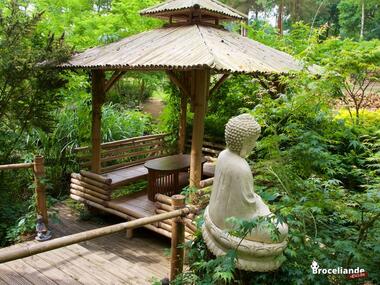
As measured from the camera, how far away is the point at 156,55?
4988mm

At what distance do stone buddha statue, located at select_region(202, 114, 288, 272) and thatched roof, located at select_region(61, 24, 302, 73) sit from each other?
2.08 meters

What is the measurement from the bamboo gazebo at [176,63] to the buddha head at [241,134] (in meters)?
2.05

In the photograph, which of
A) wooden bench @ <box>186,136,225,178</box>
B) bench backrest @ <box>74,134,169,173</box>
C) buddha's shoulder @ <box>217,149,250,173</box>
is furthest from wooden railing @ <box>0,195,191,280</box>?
wooden bench @ <box>186,136,225,178</box>

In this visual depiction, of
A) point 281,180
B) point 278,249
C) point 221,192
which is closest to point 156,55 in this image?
point 281,180

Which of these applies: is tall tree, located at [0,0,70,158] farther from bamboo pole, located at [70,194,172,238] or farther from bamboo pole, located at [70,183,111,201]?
bamboo pole, located at [70,194,172,238]

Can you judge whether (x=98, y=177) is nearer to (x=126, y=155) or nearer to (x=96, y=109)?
(x=96, y=109)

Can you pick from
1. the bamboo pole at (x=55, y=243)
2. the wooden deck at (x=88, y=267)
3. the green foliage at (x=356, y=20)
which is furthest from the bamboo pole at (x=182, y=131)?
the green foliage at (x=356, y=20)

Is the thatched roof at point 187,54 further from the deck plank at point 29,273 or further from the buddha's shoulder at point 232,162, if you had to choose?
the deck plank at point 29,273

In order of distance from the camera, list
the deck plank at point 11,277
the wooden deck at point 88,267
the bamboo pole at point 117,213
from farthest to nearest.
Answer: the bamboo pole at point 117,213
the wooden deck at point 88,267
the deck plank at point 11,277

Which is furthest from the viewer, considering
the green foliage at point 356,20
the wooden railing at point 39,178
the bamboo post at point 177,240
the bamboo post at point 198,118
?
the green foliage at point 356,20

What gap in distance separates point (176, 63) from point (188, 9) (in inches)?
80.7

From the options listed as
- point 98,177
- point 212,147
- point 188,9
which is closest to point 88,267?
point 98,177

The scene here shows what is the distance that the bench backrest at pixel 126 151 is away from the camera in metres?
7.03

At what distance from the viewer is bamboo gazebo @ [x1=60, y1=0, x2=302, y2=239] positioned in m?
4.74
